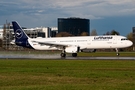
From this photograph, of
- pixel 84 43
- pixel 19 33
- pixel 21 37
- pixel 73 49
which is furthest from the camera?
pixel 19 33

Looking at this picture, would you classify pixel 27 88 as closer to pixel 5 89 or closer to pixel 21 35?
pixel 5 89

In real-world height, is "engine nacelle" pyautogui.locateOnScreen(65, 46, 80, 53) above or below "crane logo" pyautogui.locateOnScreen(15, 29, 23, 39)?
below

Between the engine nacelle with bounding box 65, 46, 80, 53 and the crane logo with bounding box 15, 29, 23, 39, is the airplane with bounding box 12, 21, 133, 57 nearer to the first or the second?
the engine nacelle with bounding box 65, 46, 80, 53

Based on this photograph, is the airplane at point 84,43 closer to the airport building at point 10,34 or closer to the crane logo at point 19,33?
the crane logo at point 19,33

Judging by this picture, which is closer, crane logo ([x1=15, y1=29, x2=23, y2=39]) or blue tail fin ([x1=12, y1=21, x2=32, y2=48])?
blue tail fin ([x1=12, y1=21, x2=32, y2=48])

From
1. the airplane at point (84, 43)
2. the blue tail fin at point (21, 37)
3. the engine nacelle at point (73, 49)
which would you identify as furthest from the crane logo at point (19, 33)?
the engine nacelle at point (73, 49)

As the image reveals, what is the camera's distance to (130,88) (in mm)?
13578

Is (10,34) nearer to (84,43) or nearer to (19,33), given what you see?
(19,33)

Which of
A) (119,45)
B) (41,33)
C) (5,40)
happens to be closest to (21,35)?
(119,45)

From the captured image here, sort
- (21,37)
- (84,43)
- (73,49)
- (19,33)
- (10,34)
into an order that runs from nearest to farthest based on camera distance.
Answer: (73,49), (84,43), (21,37), (19,33), (10,34)

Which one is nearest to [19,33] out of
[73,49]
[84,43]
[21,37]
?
[21,37]

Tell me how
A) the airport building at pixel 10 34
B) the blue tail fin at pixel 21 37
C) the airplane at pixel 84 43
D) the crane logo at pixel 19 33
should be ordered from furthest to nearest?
the airport building at pixel 10 34, the crane logo at pixel 19 33, the blue tail fin at pixel 21 37, the airplane at pixel 84 43

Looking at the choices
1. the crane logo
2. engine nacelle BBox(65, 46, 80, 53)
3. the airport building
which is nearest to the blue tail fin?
the crane logo

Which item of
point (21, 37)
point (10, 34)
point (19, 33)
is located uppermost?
point (10, 34)
